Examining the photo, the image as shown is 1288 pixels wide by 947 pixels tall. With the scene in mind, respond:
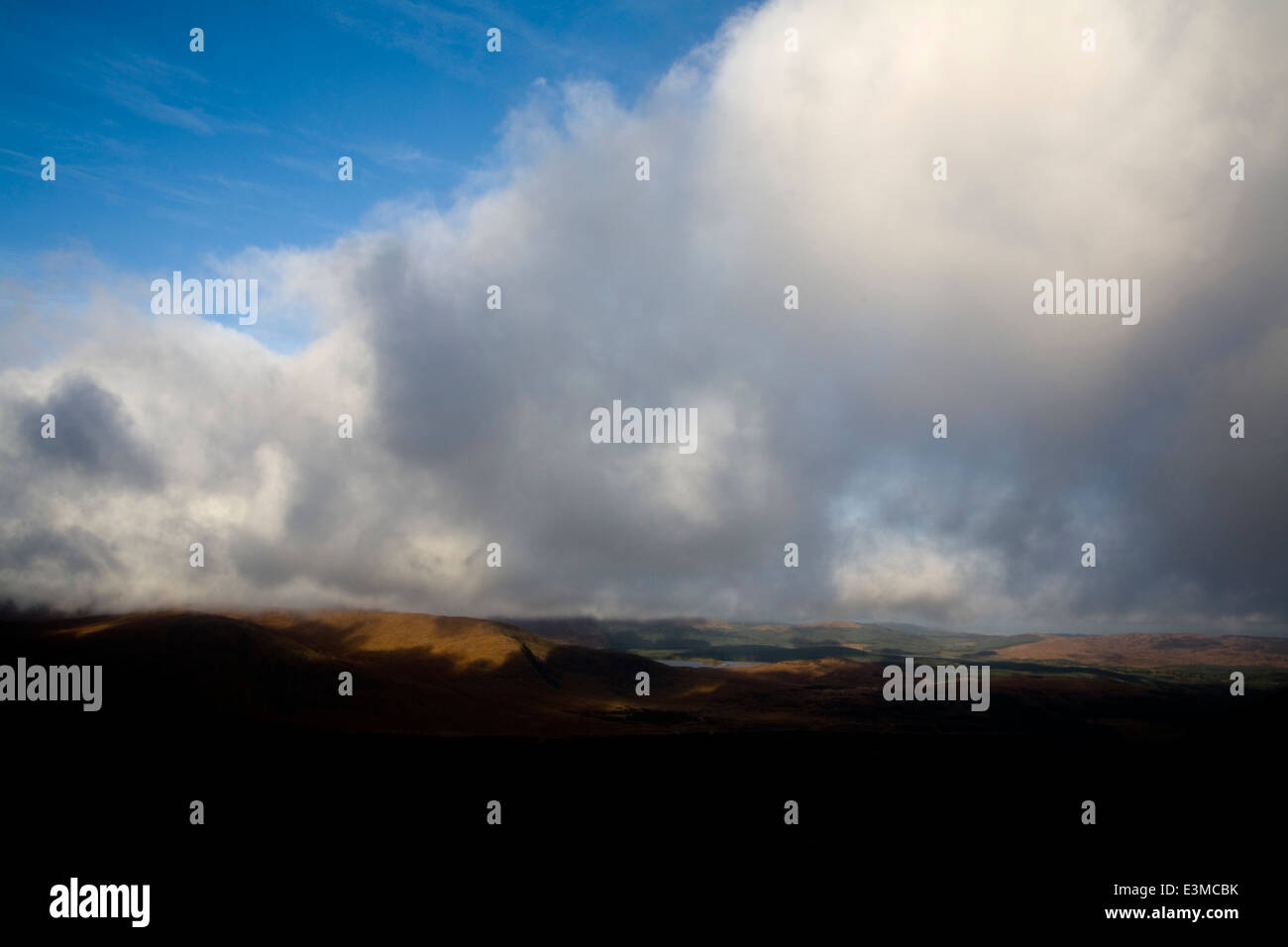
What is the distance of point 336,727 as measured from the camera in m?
65.9

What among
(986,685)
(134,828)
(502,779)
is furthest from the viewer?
(986,685)

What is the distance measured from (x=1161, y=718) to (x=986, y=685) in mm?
22492

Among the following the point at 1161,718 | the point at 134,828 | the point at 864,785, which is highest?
the point at 134,828
